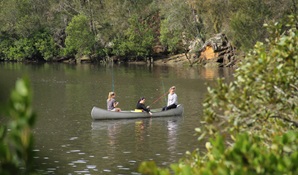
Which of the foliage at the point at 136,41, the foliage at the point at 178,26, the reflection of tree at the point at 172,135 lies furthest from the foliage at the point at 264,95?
the foliage at the point at 136,41

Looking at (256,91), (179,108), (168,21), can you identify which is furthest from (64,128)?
(168,21)

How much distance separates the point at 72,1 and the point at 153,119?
223 feet

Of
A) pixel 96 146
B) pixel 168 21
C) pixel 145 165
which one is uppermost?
pixel 168 21

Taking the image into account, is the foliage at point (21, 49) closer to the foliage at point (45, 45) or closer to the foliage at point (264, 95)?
the foliage at point (45, 45)

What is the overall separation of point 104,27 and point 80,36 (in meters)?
4.14

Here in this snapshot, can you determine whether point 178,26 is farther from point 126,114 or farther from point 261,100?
point 261,100

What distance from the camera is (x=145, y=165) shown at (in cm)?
580

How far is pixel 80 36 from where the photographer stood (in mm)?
91125

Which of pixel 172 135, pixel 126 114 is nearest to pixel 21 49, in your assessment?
pixel 126 114

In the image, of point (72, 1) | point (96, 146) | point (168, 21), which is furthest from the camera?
point (72, 1)

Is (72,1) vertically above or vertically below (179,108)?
above

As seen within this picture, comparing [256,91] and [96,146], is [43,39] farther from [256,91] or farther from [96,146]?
[256,91]

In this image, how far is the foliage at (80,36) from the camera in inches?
3565

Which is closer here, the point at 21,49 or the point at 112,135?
the point at 112,135
